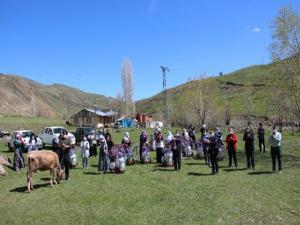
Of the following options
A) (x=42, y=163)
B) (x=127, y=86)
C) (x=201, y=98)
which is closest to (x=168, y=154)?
(x=42, y=163)

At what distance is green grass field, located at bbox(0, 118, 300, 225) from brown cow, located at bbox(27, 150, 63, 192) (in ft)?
1.65

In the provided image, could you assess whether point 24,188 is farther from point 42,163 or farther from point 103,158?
point 103,158

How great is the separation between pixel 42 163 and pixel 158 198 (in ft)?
17.8

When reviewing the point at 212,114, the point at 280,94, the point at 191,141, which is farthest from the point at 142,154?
the point at 212,114

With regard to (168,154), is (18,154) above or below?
above

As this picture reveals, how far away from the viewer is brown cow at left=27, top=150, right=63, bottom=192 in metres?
17.1

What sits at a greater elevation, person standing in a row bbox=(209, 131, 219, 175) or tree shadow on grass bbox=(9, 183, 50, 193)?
person standing in a row bbox=(209, 131, 219, 175)

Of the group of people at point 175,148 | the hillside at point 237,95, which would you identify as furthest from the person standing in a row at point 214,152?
the hillside at point 237,95

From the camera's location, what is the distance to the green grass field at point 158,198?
41.4 ft

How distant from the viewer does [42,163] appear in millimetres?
17531

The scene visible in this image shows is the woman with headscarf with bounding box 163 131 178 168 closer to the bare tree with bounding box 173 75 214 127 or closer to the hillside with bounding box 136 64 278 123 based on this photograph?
the bare tree with bounding box 173 75 214 127

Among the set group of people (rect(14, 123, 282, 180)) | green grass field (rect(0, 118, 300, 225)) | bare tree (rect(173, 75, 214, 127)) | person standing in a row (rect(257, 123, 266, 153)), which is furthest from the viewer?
bare tree (rect(173, 75, 214, 127))

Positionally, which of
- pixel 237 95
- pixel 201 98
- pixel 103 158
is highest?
pixel 237 95

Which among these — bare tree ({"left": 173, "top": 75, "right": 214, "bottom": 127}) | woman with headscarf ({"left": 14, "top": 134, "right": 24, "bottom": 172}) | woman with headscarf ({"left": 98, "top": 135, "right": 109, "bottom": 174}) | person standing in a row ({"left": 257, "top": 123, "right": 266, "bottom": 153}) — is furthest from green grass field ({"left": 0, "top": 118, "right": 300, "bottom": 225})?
bare tree ({"left": 173, "top": 75, "right": 214, "bottom": 127})
